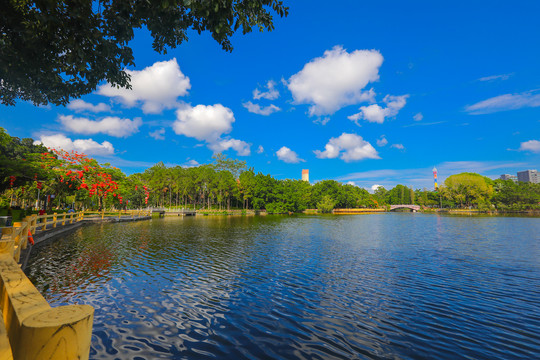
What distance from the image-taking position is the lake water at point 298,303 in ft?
20.7

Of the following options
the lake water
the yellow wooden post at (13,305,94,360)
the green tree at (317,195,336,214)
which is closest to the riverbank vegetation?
the green tree at (317,195,336,214)

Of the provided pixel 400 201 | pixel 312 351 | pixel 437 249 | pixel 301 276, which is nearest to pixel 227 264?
pixel 301 276

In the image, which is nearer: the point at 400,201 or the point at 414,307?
the point at 414,307

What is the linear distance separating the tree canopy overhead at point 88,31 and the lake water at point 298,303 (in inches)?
313

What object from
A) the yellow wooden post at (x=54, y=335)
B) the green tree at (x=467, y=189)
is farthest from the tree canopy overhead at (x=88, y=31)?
the green tree at (x=467, y=189)

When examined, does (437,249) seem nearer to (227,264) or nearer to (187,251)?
(227,264)

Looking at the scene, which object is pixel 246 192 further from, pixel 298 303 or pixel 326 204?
pixel 298 303

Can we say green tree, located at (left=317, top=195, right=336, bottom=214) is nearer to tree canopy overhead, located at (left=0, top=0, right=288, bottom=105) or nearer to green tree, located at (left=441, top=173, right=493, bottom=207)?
green tree, located at (left=441, top=173, right=493, bottom=207)

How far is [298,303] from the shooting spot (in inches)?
Answer: 356

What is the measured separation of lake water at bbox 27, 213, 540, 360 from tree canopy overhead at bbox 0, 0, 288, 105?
26.1 feet

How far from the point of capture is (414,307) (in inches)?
344

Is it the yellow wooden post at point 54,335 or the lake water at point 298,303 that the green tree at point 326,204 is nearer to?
the lake water at point 298,303

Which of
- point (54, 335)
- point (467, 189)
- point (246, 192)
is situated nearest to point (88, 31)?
point (54, 335)

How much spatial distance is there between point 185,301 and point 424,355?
7.17m
